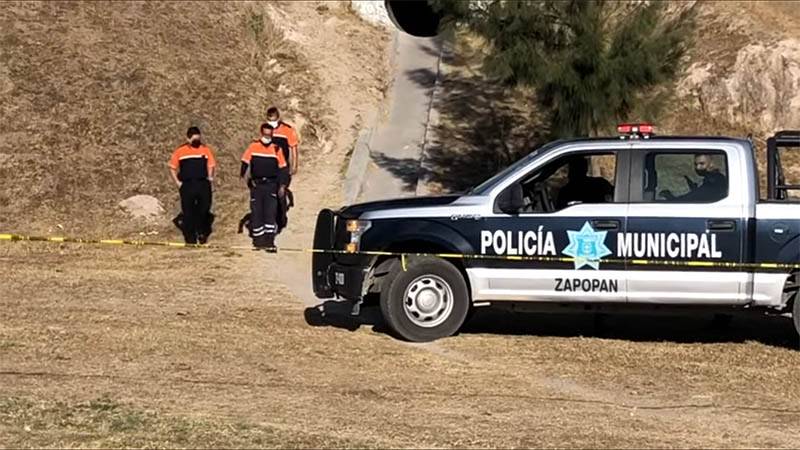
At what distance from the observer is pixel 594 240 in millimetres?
10391

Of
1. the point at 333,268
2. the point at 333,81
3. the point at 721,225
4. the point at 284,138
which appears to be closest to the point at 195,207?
the point at 284,138

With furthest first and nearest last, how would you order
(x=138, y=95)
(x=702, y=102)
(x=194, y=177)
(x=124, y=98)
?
1. (x=702, y=102)
2. (x=138, y=95)
3. (x=124, y=98)
4. (x=194, y=177)

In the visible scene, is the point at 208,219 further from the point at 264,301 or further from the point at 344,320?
the point at 344,320

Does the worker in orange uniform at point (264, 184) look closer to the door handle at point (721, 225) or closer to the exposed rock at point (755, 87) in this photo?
the door handle at point (721, 225)

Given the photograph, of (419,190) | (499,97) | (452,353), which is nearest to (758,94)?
(499,97)

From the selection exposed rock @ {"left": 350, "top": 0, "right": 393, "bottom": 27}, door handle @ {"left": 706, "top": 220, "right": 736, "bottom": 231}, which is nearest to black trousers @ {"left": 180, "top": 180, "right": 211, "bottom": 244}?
door handle @ {"left": 706, "top": 220, "right": 736, "bottom": 231}

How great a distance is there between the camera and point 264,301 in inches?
508

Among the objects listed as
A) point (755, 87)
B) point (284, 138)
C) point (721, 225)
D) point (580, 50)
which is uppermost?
point (755, 87)

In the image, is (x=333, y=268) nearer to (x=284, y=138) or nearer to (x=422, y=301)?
(x=422, y=301)

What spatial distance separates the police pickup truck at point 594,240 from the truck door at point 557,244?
0.01 meters

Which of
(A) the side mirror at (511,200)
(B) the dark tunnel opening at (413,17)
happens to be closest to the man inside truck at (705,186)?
(A) the side mirror at (511,200)

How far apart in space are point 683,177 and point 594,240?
0.96m

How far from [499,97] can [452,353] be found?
499 inches

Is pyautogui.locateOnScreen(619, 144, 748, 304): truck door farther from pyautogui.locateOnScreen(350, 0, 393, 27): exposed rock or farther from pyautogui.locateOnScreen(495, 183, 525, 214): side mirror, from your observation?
pyautogui.locateOnScreen(350, 0, 393, 27): exposed rock
